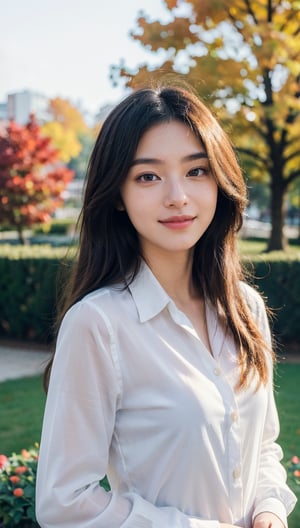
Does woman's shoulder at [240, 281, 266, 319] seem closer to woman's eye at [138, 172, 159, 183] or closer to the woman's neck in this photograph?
the woman's neck

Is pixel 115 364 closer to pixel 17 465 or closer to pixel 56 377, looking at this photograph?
pixel 56 377

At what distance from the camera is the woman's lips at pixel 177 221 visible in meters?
1.58

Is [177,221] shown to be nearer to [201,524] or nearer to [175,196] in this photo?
[175,196]

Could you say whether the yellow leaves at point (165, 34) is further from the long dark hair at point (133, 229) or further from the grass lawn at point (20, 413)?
the long dark hair at point (133, 229)

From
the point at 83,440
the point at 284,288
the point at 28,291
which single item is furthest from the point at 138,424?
the point at 28,291

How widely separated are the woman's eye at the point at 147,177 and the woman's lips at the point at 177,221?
0.10 metres

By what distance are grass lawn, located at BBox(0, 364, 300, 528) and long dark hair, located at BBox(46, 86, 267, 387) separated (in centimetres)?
222

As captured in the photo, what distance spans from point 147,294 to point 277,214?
1049 cm

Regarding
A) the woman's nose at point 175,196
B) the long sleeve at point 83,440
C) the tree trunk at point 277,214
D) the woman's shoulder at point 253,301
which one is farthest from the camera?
the tree trunk at point 277,214

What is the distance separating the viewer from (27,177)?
1616 cm

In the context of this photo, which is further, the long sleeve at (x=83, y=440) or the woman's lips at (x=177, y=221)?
the woman's lips at (x=177, y=221)

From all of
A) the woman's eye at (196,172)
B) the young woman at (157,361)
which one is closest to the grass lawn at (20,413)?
the young woman at (157,361)

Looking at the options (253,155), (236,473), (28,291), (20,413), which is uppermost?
(253,155)

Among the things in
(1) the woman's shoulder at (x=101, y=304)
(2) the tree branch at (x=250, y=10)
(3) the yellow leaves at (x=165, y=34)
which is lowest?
(1) the woman's shoulder at (x=101, y=304)
